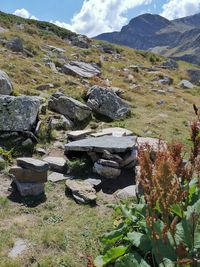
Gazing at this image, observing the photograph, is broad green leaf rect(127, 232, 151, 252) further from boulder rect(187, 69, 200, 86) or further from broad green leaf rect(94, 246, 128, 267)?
boulder rect(187, 69, 200, 86)

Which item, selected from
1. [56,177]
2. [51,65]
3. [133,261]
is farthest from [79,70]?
[133,261]

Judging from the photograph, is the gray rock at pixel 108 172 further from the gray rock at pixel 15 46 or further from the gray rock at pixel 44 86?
the gray rock at pixel 15 46

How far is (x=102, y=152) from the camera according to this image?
10938 millimetres

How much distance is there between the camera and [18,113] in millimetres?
12156

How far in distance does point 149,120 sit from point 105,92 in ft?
7.48

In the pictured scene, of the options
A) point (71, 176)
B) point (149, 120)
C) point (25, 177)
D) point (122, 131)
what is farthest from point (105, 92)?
point (25, 177)

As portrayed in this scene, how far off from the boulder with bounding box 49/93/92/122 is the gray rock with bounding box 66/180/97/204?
214 inches

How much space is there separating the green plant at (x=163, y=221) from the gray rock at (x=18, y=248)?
1573mm

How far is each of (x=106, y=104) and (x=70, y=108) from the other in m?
2.01

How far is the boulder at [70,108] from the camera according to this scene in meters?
14.8

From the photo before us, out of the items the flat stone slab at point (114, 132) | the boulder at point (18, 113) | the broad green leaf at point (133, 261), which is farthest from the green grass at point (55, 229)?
the flat stone slab at point (114, 132)

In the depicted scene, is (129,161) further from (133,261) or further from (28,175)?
(133,261)

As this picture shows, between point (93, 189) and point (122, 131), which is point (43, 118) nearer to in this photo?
point (122, 131)

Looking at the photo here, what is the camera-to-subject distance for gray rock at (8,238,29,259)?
6711 mm
